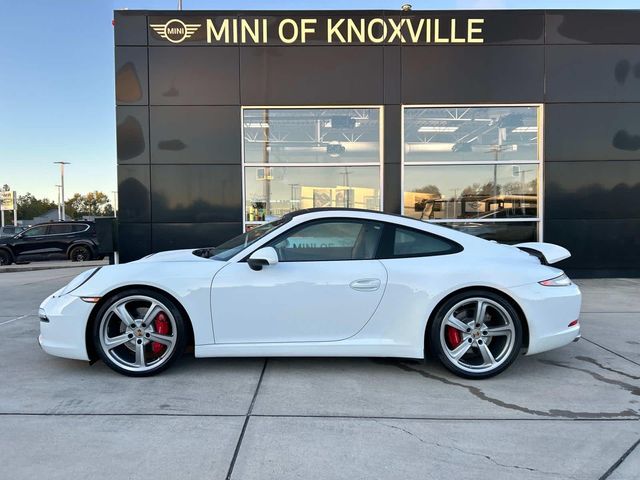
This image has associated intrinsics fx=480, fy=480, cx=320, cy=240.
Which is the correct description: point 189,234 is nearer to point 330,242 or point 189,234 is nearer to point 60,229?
point 330,242

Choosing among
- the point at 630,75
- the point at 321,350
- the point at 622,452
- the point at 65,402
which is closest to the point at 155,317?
the point at 65,402

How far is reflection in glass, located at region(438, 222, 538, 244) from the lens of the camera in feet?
30.5

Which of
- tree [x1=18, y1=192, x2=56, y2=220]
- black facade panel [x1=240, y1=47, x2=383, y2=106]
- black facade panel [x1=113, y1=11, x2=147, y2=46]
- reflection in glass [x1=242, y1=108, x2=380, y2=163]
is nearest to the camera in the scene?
black facade panel [x1=113, y1=11, x2=147, y2=46]

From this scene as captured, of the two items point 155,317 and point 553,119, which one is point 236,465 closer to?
point 155,317

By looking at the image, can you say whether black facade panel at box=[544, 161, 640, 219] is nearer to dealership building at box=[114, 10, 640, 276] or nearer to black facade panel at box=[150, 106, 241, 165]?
dealership building at box=[114, 10, 640, 276]

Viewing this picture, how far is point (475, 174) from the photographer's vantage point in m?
9.46

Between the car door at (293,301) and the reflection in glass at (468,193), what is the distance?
568cm

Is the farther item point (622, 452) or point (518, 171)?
point (518, 171)

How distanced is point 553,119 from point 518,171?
113cm

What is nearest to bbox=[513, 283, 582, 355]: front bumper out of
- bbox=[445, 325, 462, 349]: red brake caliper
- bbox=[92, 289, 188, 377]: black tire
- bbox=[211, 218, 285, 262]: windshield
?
bbox=[445, 325, 462, 349]: red brake caliper

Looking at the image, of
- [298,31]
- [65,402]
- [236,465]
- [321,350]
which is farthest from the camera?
[298,31]

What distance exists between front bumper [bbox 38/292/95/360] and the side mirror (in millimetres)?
1309

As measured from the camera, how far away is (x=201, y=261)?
4.03 m

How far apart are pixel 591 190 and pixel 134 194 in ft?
28.3
